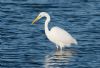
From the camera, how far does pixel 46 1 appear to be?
76.8 feet

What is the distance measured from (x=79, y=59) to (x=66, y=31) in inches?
105

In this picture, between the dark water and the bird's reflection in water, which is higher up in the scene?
the dark water

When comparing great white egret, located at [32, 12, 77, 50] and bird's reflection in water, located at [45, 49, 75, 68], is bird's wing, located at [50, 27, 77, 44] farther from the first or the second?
bird's reflection in water, located at [45, 49, 75, 68]

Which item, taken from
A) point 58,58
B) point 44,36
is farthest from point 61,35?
point 58,58

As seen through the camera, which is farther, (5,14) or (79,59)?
(5,14)

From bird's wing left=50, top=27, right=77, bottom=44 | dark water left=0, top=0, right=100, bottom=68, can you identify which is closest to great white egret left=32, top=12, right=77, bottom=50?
bird's wing left=50, top=27, right=77, bottom=44

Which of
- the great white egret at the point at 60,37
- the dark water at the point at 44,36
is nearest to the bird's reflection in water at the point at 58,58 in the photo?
the dark water at the point at 44,36

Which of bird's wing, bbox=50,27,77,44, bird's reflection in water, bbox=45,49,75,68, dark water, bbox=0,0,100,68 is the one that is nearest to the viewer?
bird's reflection in water, bbox=45,49,75,68

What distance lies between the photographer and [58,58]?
16.3 m

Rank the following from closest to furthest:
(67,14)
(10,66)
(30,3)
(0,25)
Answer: (10,66)
(0,25)
(67,14)
(30,3)

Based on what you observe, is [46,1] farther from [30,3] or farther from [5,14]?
[5,14]

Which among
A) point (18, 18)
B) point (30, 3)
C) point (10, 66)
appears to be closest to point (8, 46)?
point (10, 66)

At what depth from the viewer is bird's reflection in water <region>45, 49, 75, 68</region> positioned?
50.4 ft

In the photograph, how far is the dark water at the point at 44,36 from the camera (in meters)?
15.7
